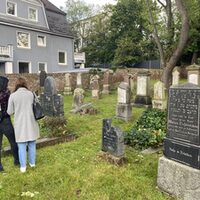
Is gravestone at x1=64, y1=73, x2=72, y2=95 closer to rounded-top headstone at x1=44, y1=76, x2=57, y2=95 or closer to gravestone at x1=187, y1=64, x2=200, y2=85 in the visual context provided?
gravestone at x1=187, y1=64, x2=200, y2=85

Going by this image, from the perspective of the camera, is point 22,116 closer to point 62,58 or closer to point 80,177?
point 80,177

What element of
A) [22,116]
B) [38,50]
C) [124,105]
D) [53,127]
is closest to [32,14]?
[38,50]

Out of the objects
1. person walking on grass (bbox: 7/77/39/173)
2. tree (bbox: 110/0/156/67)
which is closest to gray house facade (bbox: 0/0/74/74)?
tree (bbox: 110/0/156/67)

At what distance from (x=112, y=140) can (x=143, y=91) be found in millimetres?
7725

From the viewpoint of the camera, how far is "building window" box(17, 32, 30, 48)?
27.3m

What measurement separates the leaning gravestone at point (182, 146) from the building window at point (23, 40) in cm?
2485

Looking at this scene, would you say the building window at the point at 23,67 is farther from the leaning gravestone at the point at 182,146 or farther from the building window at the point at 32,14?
the leaning gravestone at the point at 182,146

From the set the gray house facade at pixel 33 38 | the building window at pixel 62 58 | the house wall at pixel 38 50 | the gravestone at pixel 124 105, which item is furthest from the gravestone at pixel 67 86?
the building window at pixel 62 58

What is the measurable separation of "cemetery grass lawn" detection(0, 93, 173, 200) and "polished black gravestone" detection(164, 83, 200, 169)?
28.7 inches

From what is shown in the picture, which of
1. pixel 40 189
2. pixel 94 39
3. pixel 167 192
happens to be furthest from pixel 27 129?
pixel 94 39

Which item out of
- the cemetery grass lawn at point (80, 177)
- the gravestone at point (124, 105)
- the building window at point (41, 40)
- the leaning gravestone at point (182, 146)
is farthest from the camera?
the building window at point (41, 40)

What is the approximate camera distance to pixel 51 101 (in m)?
9.35

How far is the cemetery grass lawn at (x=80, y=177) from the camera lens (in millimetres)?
4742

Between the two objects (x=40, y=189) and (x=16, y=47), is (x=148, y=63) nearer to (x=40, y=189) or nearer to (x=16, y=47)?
(x=16, y=47)
